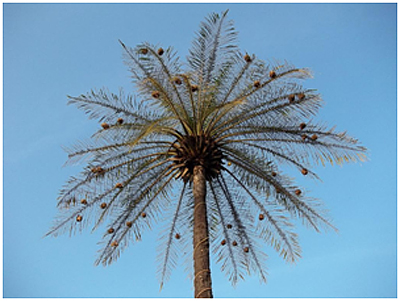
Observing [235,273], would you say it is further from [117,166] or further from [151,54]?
[151,54]

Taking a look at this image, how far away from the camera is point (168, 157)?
368 inches

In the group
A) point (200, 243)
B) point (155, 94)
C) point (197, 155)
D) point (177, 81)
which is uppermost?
point (177, 81)

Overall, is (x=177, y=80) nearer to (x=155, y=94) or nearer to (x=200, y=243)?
(x=155, y=94)

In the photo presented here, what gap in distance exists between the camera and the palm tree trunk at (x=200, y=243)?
710 cm

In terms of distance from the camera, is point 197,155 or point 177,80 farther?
point 197,155

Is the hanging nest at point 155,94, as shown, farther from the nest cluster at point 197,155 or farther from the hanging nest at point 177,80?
the nest cluster at point 197,155

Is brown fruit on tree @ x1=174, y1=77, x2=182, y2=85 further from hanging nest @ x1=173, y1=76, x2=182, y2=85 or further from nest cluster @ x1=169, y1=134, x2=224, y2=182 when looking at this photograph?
nest cluster @ x1=169, y1=134, x2=224, y2=182

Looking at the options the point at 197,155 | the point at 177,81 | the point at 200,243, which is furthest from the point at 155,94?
the point at 200,243

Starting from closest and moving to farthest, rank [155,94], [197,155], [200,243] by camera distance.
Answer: [200,243] < [155,94] < [197,155]

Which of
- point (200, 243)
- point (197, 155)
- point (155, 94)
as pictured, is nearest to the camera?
point (200, 243)

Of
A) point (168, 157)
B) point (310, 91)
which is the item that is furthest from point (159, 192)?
point (310, 91)

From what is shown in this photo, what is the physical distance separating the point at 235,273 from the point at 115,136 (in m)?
3.44

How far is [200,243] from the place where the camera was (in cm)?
756

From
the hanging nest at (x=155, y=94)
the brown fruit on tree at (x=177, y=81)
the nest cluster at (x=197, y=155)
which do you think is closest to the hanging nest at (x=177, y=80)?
the brown fruit on tree at (x=177, y=81)
